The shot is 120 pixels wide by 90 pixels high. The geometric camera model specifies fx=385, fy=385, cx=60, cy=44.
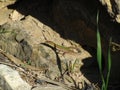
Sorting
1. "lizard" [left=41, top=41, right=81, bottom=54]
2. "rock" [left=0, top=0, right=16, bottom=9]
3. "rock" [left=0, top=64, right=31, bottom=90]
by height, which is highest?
"rock" [left=0, top=0, right=16, bottom=9]

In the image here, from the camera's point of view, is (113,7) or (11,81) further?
(11,81)

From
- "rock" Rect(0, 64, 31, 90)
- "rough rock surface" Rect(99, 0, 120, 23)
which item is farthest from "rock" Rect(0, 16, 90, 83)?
"rough rock surface" Rect(99, 0, 120, 23)

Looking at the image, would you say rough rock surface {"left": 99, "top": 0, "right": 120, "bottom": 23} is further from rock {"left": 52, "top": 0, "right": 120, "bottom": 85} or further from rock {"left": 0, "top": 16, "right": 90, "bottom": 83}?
rock {"left": 0, "top": 16, "right": 90, "bottom": 83}

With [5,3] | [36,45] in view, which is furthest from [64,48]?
[5,3]

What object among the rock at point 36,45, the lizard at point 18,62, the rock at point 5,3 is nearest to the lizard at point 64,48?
the rock at point 36,45

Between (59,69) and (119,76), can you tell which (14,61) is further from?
(119,76)

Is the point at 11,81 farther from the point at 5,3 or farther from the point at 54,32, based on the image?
the point at 5,3

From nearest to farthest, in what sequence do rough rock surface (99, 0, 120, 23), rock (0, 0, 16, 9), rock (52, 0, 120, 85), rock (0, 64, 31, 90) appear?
rough rock surface (99, 0, 120, 23), rock (52, 0, 120, 85), rock (0, 64, 31, 90), rock (0, 0, 16, 9)

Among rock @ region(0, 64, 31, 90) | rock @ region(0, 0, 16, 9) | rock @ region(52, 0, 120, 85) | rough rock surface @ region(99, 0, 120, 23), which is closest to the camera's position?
rough rock surface @ region(99, 0, 120, 23)

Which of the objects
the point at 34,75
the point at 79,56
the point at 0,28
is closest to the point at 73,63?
the point at 79,56

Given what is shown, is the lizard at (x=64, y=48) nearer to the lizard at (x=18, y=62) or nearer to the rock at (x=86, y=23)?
the rock at (x=86, y=23)
